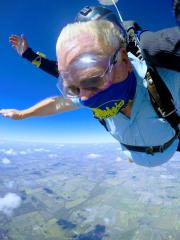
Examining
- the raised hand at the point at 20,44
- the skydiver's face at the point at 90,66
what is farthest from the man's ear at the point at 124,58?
the raised hand at the point at 20,44

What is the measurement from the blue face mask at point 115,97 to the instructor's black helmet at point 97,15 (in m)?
0.29

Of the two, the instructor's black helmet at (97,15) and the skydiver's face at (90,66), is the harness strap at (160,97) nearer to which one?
the skydiver's face at (90,66)

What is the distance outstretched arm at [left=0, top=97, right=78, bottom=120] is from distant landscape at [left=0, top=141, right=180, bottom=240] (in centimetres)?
5907

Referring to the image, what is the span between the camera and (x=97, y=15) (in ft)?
4.51

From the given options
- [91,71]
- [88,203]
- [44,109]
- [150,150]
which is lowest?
[88,203]

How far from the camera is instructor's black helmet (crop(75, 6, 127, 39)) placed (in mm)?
1311

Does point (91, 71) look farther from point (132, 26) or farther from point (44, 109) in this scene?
point (44, 109)

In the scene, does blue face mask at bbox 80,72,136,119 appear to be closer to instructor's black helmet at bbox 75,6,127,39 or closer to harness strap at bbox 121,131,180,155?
instructor's black helmet at bbox 75,6,127,39

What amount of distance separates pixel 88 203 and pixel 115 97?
88.1m

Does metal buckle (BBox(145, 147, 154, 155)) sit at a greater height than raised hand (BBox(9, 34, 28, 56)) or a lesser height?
lesser

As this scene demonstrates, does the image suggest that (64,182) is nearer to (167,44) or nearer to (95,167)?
(95,167)

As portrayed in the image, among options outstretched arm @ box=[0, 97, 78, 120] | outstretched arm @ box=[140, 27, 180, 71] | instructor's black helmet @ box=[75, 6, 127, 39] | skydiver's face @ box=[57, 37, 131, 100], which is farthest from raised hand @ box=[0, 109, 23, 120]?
outstretched arm @ box=[140, 27, 180, 71]

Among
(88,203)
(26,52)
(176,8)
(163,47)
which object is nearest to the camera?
(176,8)

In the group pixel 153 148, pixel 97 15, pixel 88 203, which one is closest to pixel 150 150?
pixel 153 148
